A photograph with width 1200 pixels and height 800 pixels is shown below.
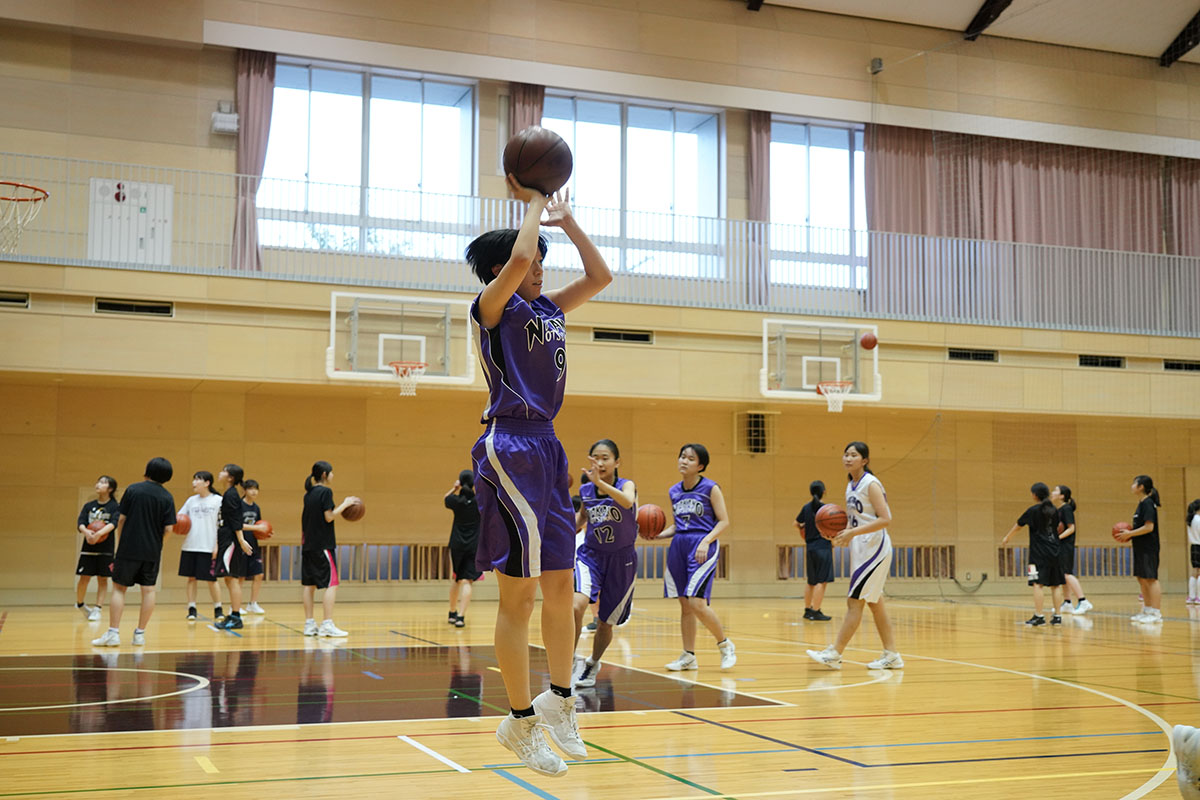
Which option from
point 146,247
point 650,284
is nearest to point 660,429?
point 650,284

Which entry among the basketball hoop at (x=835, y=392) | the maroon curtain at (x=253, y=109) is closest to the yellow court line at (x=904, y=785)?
the basketball hoop at (x=835, y=392)

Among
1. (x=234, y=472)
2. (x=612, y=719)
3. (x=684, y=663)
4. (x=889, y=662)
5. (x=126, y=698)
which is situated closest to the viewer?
(x=612, y=719)

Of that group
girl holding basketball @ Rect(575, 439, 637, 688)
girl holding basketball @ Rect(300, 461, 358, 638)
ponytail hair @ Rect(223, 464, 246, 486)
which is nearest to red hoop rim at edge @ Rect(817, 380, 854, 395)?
girl holding basketball @ Rect(300, 461, 358, 638)

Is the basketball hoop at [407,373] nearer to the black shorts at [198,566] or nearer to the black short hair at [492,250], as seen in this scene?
the black shorts at [198,566]

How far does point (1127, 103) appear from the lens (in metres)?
21.7

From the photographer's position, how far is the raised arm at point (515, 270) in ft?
12.2

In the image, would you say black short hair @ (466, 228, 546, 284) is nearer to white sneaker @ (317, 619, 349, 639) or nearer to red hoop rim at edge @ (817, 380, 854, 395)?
white sneaker @ (317, 619, 349, 639)

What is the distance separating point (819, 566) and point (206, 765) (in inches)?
411

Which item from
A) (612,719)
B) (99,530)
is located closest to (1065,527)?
(612,719)

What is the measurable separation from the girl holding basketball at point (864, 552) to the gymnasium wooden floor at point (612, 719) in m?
0.25

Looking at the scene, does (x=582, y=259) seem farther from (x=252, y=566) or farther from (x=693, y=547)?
(x=252, y=566)

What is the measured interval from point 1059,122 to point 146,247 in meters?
16.4

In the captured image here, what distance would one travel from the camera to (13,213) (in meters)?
13.9

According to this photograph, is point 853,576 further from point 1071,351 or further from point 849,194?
point 849,194
